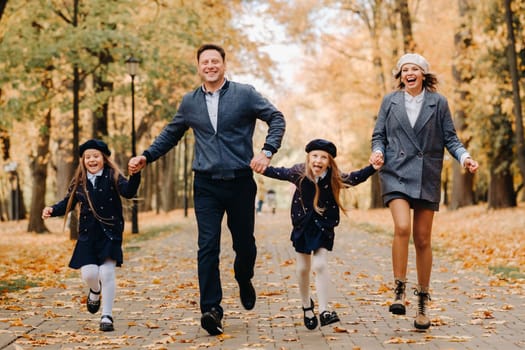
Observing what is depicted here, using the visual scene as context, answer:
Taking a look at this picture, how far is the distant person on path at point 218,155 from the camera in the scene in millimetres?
7008

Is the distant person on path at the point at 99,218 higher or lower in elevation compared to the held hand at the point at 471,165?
lower

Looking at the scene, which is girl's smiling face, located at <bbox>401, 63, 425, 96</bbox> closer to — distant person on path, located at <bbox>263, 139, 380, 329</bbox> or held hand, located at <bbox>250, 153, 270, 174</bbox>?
distant person on path, located at <bbox>263, 139, 380, 329</bbox>

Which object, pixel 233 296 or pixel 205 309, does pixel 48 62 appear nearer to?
pixel 233 296

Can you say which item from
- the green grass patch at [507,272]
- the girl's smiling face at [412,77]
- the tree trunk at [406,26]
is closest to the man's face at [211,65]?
the girl's smiling face at [412,77]

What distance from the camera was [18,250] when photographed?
19859mm

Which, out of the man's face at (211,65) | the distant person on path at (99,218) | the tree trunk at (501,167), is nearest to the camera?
the man's face at (211,65)

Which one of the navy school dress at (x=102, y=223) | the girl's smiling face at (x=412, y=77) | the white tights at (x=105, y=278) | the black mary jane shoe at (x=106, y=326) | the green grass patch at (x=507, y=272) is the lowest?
the green grass patch at (x=507, y=272)

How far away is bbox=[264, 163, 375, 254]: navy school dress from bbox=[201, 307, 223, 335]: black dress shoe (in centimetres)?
89

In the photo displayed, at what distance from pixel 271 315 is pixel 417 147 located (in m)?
2.30

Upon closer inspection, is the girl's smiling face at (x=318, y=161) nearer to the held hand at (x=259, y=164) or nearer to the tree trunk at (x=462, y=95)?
the held hand at (x=259, y=164)

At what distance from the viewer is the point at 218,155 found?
7023 mm

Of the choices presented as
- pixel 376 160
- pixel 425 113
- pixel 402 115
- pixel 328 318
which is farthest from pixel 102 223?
pixel 425 113

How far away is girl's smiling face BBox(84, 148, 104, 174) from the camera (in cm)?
756

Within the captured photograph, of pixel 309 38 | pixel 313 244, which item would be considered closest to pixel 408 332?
pixel 313 244
